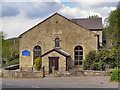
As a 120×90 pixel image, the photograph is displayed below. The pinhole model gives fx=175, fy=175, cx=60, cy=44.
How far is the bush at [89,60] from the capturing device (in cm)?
2255

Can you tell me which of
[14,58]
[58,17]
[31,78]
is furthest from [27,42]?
[14,58]

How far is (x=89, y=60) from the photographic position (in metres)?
22.7

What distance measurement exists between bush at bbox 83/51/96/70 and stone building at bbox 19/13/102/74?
1.80m

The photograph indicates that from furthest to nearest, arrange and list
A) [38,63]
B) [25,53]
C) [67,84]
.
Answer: [25,53] → [38,63] → [67,84]

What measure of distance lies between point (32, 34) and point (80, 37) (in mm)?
7182

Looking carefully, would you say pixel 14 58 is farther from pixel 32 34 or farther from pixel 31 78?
pixel 31 78

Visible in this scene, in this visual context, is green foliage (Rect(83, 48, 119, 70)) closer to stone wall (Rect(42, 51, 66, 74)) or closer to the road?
stone wall (Rect(42, 51, 66, 74))

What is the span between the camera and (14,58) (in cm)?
4559

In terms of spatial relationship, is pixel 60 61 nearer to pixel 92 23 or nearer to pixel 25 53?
pixel 25 53

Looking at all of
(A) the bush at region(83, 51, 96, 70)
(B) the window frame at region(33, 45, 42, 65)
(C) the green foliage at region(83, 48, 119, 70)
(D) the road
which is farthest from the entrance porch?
(D) the road

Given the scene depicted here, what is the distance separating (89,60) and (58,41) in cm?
Result: 565

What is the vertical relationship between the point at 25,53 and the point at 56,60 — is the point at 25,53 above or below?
above

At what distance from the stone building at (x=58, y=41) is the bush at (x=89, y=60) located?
1801mm

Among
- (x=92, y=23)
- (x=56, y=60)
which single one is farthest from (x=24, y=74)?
(x=92, y=23)
